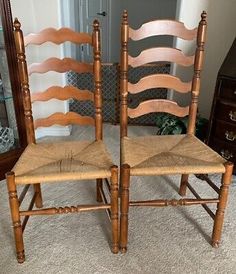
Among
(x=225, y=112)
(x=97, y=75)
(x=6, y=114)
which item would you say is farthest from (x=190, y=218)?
(x=6, y=114)

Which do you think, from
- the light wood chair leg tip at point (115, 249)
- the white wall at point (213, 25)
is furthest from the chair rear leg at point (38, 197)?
the white wall at point (213, 25)

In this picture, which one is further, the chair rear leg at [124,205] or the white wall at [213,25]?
the white wall at [213,25]

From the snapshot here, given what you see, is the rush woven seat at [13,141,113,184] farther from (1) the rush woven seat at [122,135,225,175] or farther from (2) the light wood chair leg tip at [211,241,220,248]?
(2) the light wood chair leg tip at [211,241,220,248]

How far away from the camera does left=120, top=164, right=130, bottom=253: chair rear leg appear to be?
1.15 meters

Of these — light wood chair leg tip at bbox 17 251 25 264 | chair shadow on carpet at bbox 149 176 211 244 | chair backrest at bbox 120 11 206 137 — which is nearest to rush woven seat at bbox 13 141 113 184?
chair backrest at bbox 120 11 206 137

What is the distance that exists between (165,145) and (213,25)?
125 cm

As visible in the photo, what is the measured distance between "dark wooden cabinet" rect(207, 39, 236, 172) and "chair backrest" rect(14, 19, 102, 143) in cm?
75

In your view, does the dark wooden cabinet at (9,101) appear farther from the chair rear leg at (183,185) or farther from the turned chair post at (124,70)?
the chair rear leg at (183,185)

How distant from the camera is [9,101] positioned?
5.91ft

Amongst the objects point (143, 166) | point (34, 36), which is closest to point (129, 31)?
point (34, 36)

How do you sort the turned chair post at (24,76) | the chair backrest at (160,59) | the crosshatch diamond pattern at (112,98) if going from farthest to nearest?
the crosshatch diamond pattern at (112,98) → the chair backrest at (160,59) → the turned chair post at (24,76)

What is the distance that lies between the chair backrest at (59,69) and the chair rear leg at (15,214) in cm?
34

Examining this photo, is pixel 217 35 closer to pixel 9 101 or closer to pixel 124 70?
pixel 124 70

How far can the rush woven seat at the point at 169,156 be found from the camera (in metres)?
1.18
